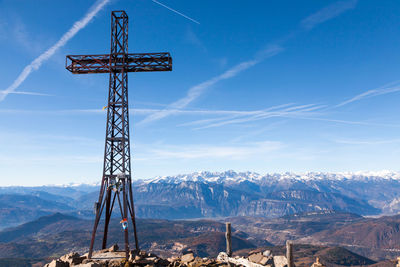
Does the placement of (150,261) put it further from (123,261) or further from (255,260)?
(255,260)

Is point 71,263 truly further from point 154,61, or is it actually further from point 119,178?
point 154,61

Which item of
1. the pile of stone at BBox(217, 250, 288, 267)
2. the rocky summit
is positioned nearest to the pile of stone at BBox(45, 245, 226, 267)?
the rocky summit

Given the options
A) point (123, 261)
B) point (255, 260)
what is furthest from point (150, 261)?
point (255, 260)

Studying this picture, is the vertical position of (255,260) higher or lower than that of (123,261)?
lower

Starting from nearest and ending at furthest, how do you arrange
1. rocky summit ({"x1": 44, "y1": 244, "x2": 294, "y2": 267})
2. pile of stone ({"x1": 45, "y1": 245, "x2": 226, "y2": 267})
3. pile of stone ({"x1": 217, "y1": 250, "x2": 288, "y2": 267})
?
1. pile of stone ({"x1": 45, "y1": 245, "x2": 226, "y2": 267})
2. rocky summit ({"x1": 44, "y1": 244, "x2": 294, "y2": 267})
3. pile of stone ({"x1": 217, "y1": 250, "x2": 288, "y2": 267})

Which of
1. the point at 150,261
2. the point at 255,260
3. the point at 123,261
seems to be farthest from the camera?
the point at 255,260

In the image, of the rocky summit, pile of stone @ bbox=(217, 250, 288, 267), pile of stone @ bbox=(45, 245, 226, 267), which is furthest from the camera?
pile of stone @ bbox=(217, 250, 288, 267)

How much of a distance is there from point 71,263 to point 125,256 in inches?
181

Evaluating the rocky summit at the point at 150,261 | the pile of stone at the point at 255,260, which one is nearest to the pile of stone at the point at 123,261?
the rocky summit at the point at 150,261

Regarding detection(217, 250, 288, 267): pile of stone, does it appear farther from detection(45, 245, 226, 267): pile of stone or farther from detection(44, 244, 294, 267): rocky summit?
detection(45, 245, 226, 267): pile of stone

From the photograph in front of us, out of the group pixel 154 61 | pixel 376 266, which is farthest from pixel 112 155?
pixel 376 266

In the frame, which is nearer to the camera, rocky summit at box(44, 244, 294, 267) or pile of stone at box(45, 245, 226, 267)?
pile of stone at box(45, 245, 226, 267)

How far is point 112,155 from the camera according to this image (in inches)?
1297

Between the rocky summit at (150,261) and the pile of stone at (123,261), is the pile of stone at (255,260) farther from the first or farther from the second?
the pile of stone at (123,261)
